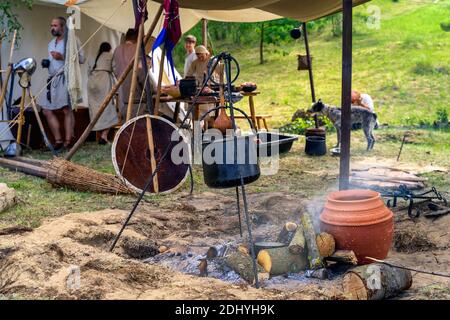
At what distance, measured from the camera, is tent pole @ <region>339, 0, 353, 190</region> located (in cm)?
508

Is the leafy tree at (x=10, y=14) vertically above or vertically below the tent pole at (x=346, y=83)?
above

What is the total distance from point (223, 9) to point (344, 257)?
466cm

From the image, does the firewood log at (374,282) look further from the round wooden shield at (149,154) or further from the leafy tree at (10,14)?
the leafy tree at (10,14)

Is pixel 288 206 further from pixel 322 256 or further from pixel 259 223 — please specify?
pixel 322 256

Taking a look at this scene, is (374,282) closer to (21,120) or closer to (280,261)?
(280,261)

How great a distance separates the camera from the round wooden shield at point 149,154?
21.1 feet

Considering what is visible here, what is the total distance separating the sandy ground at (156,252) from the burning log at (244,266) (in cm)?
9

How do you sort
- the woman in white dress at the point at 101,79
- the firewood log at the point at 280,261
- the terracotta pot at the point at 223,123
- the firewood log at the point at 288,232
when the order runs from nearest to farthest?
the firewood log at the point at 280,261 < the terracotta pot at the point at 223,123 < the firewood log at the point at 288,232 < the woman in white dress at the point at 101,79

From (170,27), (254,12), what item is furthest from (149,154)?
(254,12)

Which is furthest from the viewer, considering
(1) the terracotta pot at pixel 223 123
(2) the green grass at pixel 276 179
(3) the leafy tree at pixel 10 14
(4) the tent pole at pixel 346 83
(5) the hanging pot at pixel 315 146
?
(5) the hanging pot at pixel 315 146

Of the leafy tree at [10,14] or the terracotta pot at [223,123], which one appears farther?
the leafy tree at [10,14]

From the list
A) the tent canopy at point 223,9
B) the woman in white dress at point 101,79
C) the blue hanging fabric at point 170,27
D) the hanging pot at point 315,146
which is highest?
the tent canopy at point 223,9

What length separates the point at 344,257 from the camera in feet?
13.4

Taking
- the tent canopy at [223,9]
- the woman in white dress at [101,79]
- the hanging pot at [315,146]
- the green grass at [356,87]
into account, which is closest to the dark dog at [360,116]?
the green grass at [356,87]
